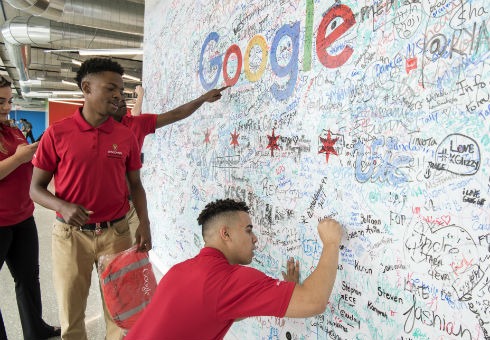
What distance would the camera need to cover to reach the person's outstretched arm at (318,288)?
3.47 ft

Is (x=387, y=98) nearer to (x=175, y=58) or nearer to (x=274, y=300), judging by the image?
(x=274, y=300)

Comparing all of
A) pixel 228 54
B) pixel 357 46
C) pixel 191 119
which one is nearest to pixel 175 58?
pixel 191 119

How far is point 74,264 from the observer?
5.89ft

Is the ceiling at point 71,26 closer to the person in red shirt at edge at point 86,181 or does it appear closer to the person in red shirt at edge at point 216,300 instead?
the person in red shirt at edge at point 86,181

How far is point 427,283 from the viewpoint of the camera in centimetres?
100

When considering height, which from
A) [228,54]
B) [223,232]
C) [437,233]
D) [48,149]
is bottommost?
[223,232]

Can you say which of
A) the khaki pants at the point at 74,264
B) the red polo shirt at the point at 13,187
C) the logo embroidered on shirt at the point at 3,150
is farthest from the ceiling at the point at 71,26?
the khaki pants at the point at 74,264

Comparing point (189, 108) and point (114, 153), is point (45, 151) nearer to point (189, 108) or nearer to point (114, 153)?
point (114, 153)

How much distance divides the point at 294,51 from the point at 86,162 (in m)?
1.15

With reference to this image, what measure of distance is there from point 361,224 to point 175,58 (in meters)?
2.10

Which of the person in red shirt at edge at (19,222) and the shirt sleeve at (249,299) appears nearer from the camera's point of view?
the shirt sleeve at (249,299)

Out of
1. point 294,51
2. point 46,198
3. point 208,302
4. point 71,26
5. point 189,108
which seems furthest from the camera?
point 71,26

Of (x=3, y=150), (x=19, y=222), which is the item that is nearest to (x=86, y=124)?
(x=3, y=150)

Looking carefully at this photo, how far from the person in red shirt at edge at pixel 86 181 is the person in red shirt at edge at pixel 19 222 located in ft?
0.97
